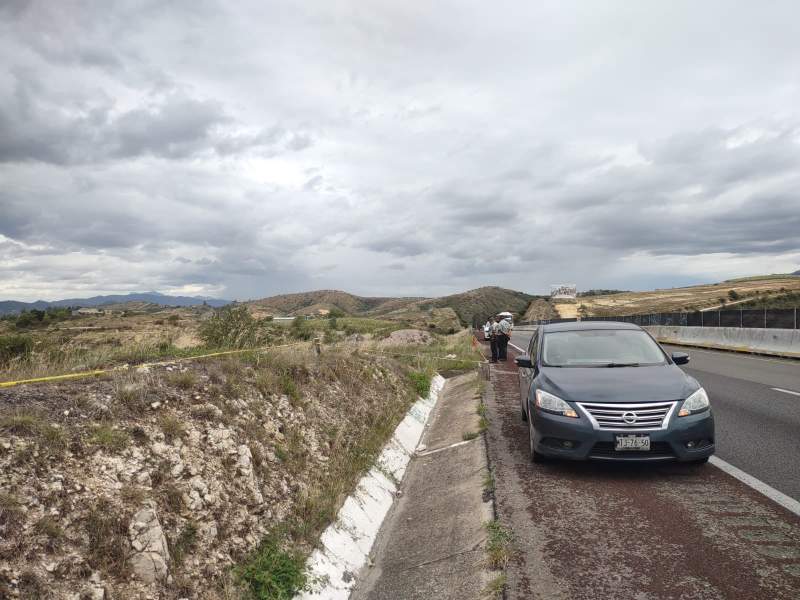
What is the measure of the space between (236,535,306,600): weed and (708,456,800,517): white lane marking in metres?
4.14

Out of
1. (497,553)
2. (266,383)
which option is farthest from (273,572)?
(266,383)

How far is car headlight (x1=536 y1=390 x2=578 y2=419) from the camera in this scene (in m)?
5.87

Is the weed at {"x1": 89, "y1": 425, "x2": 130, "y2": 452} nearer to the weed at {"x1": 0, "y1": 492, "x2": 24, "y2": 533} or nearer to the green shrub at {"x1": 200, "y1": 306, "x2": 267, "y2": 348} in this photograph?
the weed at {"x1": 0, "y1": 492, "x2": 24, "y2": 533}

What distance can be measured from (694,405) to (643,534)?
1.89 meters

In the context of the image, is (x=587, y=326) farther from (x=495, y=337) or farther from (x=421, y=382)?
(x=495, y=337)

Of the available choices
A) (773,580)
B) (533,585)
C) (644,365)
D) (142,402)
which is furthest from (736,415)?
(142,402)

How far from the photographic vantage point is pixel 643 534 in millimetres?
4488

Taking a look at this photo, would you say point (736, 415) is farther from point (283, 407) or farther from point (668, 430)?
point (283, 407)

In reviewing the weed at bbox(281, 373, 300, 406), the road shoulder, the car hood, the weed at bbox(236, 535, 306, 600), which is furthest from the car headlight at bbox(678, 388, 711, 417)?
the weed at bbox(281, 373, 300, 406)

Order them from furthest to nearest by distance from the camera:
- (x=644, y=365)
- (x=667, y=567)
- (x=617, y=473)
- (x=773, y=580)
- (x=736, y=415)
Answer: (x=736, y=415) < (x=644, y=365) < (x=617, y=473) < (x=667, y=567) < (x=773, y=580)

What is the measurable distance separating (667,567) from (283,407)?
4.60m

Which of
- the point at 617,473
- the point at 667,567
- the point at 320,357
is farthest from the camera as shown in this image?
the point at 320,357

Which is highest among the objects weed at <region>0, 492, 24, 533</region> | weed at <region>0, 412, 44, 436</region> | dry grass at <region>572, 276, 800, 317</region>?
dry grass at <region>572, 276, 800, 317</region>

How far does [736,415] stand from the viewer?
904 centimetres
